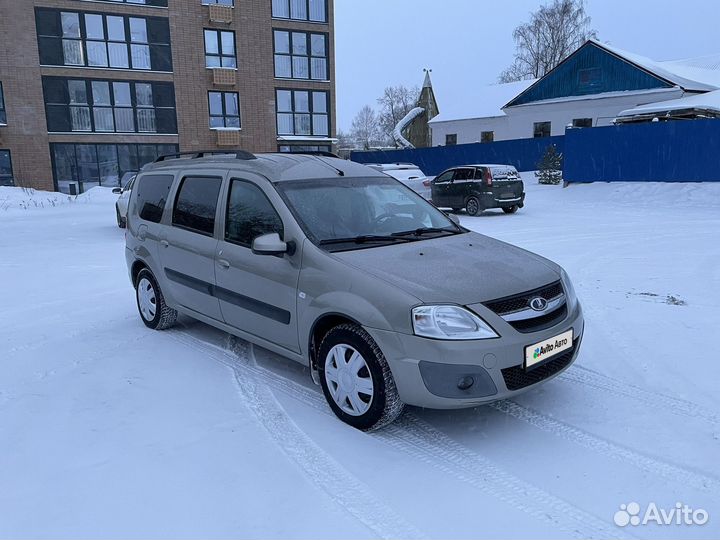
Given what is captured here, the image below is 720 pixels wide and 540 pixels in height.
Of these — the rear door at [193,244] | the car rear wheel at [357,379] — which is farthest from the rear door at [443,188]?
the car rear wheel at [357,379]

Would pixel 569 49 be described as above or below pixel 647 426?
above

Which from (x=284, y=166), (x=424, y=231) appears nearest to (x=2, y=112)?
(x=284, y=166)

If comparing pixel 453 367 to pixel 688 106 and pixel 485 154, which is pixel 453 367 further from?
pixel 485 154

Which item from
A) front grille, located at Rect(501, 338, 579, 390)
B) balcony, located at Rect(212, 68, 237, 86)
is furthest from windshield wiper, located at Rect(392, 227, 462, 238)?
balcony, located at Rect(212, 68, 237, 86)

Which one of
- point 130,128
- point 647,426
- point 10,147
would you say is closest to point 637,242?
point 647,426

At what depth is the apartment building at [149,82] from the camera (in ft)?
81.3

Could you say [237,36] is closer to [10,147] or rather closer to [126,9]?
[126,9]

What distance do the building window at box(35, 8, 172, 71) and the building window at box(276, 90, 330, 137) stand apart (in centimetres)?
593

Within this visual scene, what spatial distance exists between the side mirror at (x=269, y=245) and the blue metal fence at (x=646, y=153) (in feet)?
62.4

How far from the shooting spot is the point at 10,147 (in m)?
24.9

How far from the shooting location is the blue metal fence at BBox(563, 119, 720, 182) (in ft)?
59.9

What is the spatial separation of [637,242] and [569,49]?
158ft

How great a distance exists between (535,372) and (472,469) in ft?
2.43

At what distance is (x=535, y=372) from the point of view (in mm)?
3424
